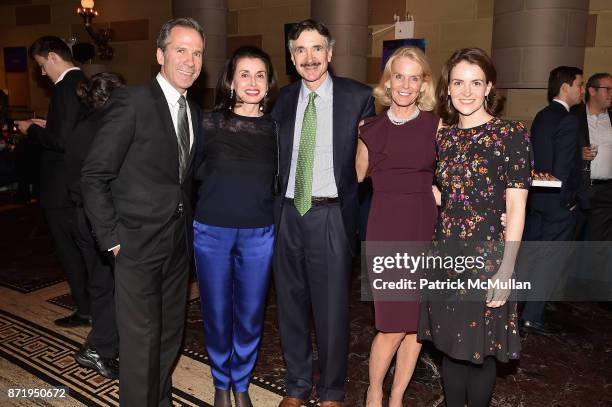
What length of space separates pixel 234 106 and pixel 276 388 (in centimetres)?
152

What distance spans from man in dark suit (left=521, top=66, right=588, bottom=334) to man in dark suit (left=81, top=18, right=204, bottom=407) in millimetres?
2518

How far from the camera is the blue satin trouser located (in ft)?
7.59

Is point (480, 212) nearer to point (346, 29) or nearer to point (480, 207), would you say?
point (480, 207)

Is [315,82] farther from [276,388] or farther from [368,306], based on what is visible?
[368,306]

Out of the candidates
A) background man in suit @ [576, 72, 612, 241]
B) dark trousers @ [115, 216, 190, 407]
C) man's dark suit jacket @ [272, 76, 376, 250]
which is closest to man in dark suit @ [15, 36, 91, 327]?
dark trousers @ [115, 216, 190, 407]

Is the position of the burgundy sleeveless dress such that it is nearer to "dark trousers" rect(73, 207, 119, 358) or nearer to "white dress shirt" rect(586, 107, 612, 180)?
"dark trousers" rect(73, 207, 119, 358)

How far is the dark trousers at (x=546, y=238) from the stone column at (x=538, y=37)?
147 centimetres

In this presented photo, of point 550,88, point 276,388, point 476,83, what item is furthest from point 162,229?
point 550,88

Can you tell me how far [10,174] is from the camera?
15.3 feet

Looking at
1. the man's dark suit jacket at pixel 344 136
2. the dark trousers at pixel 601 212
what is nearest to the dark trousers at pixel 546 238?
the dark trousers at pixel 601 212

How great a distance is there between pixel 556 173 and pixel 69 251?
3.34 metres

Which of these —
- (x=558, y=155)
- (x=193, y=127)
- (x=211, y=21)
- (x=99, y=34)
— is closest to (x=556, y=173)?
(x=558, y=155)

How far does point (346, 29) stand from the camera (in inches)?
206

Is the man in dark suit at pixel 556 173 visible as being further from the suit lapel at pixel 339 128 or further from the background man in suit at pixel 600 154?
the suit lapel at pixel 339 128
